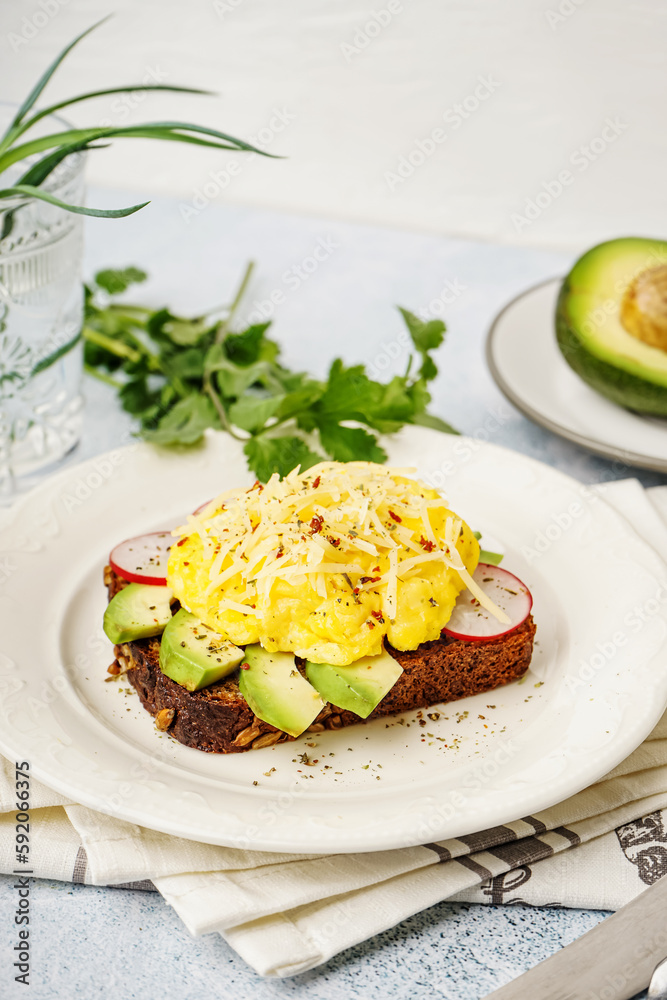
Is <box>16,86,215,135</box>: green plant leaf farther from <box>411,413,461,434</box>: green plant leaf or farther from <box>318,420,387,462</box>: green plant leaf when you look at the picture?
<box>411,413,461,434</box>: green plant leaf

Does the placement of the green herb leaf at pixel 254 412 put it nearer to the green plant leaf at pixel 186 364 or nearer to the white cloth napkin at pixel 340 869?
the green plant leaf at pixel 186 364

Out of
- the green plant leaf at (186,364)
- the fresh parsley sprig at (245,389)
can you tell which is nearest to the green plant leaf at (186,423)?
the fresh parsley sprig at (245,389)

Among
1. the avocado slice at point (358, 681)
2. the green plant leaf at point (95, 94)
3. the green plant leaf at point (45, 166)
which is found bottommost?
the avocado slice at point (358, 681)

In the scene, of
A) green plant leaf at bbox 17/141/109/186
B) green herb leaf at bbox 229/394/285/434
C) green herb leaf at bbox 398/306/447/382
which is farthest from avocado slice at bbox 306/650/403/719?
green plant leaf at bbox 17/141/109/186

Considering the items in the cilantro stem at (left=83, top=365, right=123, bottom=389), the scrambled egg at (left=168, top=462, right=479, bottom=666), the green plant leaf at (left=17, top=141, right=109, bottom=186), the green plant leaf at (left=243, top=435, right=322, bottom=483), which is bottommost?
the cilantro stem at (left=83, top=365, right=123, bottom=389)

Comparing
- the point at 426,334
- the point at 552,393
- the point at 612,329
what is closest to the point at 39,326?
the point at 426,334

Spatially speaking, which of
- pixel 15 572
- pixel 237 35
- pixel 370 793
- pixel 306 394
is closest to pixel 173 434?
pixel 306 394

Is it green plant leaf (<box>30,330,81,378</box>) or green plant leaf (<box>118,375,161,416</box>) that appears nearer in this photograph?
green plant leaf (<box>30,330,81,378</box>)
